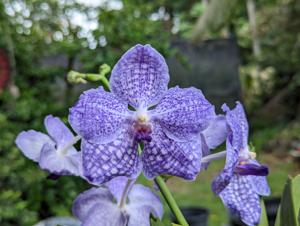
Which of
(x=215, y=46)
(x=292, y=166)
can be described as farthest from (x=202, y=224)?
(x=215, y=46)

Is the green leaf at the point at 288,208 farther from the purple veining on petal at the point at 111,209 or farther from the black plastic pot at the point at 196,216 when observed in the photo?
the black plastic pot at the point at 196,216

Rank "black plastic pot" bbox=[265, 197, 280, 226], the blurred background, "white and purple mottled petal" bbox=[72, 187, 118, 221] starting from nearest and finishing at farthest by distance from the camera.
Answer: "white and purple mottled petal" bbox=[72, 187, 118, 221] → "black plastic pot" bbox=[265, 197, 280, 226] → the blurred background

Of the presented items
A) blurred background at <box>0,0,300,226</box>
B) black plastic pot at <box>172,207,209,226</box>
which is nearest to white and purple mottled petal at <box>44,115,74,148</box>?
blurred background at <box>0,0,300,226</box>

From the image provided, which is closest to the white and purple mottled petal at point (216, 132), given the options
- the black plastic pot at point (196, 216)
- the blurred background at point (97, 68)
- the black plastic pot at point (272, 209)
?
the blurred background at point (97, 68)

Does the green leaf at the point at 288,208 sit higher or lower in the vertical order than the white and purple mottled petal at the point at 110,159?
lower

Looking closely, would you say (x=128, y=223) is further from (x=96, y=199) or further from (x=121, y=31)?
(x=121, y=31)

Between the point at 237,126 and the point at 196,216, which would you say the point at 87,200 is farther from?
the point at 196,216

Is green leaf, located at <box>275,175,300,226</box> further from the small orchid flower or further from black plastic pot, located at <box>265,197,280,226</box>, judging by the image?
black plastic pot, located at <box>265,197,280,226</box>
